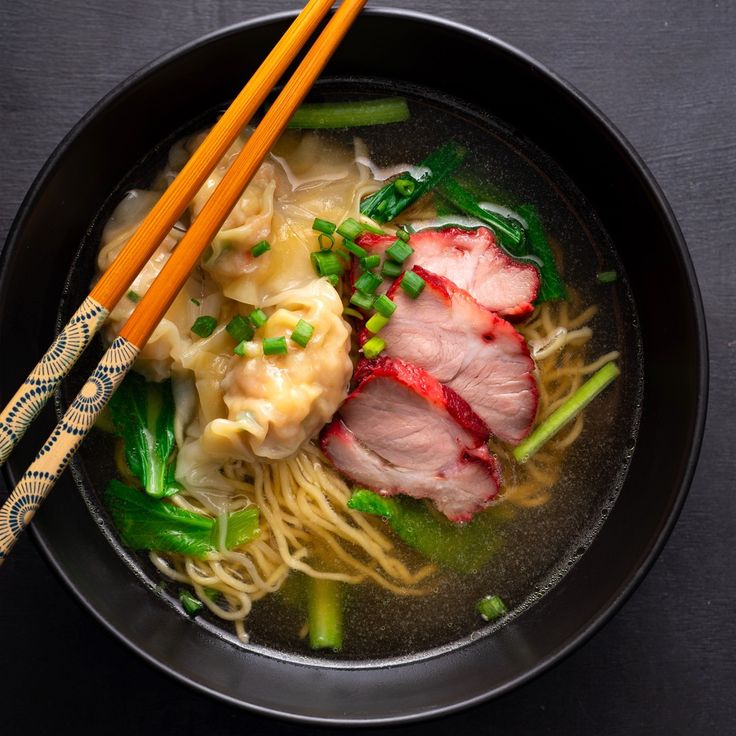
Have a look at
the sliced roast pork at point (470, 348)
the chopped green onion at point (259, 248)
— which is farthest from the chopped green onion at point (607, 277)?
the chopped green onion at point (259, 248)

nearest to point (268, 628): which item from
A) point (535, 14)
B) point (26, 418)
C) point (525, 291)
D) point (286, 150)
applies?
point (26, 418)

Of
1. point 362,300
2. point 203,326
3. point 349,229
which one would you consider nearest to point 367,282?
point 362,300

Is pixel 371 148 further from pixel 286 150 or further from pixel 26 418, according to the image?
pixel 26 418

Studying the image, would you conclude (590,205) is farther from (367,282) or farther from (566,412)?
A: (367,282)

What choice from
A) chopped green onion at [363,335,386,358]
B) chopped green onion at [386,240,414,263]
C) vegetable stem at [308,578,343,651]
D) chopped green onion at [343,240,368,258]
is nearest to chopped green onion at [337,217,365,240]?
chopped green onion at [343,240,368,258]

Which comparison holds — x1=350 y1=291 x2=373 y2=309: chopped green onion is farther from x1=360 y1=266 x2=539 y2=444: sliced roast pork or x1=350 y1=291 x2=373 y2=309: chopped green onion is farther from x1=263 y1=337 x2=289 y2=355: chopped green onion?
x1=263 y1=337 x2=289 y2=355: chopped green onion

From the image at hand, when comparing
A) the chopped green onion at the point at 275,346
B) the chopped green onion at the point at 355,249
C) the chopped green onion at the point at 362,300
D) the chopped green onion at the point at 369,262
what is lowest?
the chopped green onion at the point at 275,346

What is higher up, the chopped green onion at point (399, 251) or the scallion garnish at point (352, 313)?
the chopped green onion at point (399, 251)

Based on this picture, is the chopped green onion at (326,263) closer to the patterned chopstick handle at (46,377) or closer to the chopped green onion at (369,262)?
the chopped green onion at (369,262)
